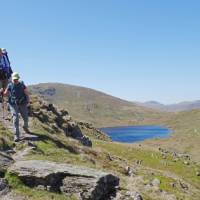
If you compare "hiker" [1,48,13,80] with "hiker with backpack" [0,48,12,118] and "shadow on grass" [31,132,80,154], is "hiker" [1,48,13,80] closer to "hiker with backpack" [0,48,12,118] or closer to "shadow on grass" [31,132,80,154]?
"hiker with backpack" [0,48,12,118]

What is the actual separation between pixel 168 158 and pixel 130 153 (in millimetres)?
9750

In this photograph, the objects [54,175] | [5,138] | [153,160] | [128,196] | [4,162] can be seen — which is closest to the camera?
[54,175]

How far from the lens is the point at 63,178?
→ 69.7 ft

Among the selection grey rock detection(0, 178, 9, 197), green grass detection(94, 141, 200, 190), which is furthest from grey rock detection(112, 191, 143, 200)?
green grass detection(94, 141, 200, 190)

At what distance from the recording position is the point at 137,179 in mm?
33406

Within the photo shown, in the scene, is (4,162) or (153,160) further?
(153,160)

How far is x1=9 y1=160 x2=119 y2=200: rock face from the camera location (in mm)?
20547

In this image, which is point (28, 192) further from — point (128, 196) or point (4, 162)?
point (128, 196)

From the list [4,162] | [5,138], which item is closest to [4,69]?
[5,138]

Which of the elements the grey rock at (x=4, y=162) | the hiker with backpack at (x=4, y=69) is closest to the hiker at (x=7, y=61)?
the hiker with backpack at (x=4, y=69)

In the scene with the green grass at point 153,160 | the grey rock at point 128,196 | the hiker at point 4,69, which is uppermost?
the hiker at point 4,69

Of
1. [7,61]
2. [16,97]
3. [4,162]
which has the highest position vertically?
[7,61]

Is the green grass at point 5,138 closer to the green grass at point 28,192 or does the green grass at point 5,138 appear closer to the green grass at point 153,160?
the green grass at point 28,192

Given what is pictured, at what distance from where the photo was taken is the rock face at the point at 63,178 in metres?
20.5
